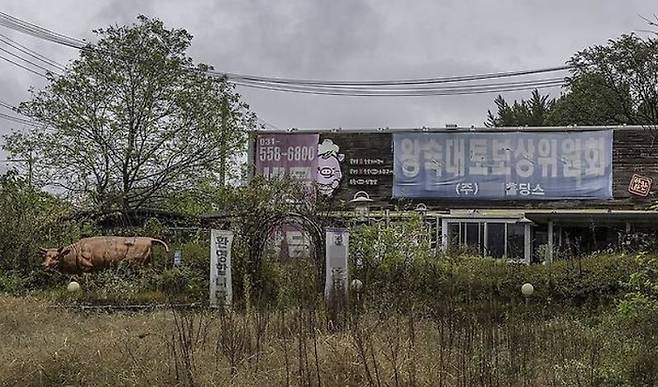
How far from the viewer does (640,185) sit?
21500 millimetres

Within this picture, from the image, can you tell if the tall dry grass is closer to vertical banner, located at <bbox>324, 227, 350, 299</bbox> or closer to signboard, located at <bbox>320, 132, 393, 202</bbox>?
vertical banner, located at <bbox>324, 227, 350, 299</bbox>

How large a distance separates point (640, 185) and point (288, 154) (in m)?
8.93

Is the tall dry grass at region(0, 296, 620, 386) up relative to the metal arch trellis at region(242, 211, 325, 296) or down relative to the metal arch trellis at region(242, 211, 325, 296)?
down

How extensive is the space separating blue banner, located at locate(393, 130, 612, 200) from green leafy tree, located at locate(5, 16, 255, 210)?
499 cm

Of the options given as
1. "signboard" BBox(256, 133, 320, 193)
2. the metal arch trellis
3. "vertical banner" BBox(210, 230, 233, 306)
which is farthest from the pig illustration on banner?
"vertical banner" BBox(210, 230, 233, 306)

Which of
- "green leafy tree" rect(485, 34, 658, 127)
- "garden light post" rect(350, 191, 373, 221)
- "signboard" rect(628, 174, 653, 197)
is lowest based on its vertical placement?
"garden light post" rect(350, 191, 373, 221)

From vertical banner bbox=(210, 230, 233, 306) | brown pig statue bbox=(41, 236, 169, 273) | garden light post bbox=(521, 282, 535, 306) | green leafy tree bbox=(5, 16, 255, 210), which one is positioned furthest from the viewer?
green leafy tree bbox=(5, 16, 255, 210)

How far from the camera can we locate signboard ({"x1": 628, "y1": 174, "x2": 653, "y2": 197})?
2145 cm

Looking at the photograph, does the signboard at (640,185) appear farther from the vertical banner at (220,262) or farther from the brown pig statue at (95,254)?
the vertical banner at (220,262)

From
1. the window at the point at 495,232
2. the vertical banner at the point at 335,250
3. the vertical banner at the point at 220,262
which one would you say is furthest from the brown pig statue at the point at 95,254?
the window at the point at 495,232

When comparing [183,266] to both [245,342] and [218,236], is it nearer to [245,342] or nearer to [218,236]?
[218,236]

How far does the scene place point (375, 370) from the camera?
18.6ft

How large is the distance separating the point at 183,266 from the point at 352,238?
275 centimetres

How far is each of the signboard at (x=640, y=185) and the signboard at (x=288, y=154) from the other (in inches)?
313
